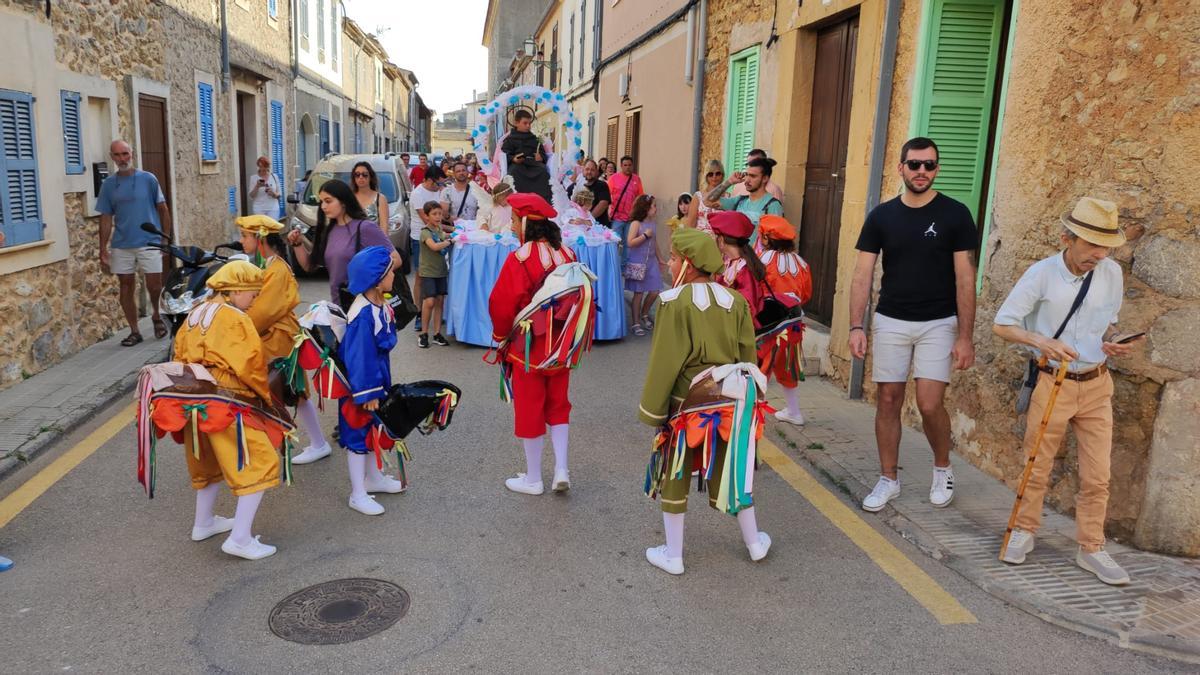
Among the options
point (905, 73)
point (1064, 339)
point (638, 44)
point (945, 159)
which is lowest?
point (1064, 339)

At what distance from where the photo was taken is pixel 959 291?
4.43 m

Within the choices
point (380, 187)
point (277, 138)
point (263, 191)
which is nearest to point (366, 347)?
point (380, 187)

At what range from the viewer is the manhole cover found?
3.37 metres

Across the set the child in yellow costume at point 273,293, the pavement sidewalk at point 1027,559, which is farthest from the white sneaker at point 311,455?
the pavement sidewalk at point 1027,559

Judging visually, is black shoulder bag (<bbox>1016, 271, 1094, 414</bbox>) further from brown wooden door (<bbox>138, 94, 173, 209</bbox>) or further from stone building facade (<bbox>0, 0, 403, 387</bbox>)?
brown wooden door (<bbox>138, 94, 173, 209</bbox>)

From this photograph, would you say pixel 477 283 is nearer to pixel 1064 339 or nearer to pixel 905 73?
pixel 905 73

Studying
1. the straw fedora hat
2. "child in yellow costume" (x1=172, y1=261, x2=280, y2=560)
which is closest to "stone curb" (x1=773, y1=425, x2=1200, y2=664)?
the straw fedora hat

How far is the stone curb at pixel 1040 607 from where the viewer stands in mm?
3359

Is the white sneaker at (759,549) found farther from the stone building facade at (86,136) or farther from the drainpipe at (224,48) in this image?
the drainpipe at (224,48)

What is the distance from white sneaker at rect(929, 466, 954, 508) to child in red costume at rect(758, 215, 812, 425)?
1.31 m

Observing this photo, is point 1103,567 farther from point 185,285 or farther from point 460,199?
point 460,199

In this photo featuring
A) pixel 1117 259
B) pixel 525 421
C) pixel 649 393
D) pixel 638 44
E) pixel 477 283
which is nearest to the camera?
pixel 649 393

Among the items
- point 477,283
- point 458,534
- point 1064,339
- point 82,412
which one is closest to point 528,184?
point 477,283

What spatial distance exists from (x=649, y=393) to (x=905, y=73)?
3762 mm
